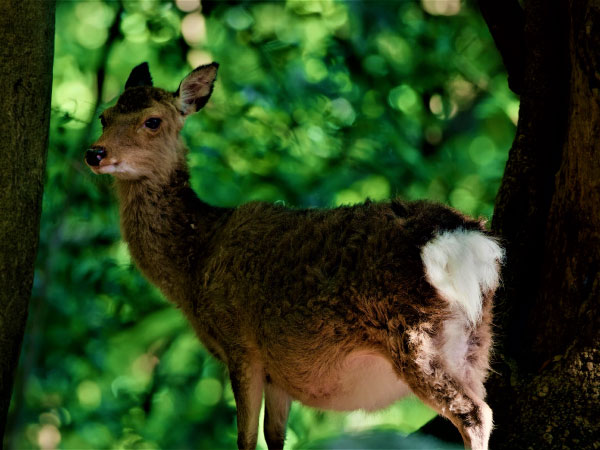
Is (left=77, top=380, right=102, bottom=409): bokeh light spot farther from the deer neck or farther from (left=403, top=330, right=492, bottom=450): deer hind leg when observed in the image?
(left=403, top=330, right=492, bottom=450): deer hind leg

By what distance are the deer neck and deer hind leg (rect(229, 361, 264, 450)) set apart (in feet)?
2.41

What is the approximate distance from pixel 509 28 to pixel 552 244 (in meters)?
1.54

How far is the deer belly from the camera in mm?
4605

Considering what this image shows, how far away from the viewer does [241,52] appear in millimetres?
8625

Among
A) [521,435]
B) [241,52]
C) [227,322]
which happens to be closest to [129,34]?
[241,52]

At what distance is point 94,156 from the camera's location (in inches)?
222

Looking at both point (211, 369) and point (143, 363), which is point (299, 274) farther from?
point (143, 363)

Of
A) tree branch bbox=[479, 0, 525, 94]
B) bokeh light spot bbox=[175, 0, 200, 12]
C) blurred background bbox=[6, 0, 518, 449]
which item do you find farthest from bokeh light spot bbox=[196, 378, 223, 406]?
tree branch bbox=[479, 0, 525, 94]

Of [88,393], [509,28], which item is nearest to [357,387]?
[509,28]

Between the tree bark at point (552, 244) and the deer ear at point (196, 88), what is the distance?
7.64ft

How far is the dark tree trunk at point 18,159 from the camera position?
4.74 meters

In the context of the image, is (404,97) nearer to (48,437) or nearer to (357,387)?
(357,387)

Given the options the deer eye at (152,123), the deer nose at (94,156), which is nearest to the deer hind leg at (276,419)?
the deer nose at (94,156)

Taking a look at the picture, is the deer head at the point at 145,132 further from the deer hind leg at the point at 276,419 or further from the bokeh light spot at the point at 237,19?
the bokeh light spot at the point at 237,19
